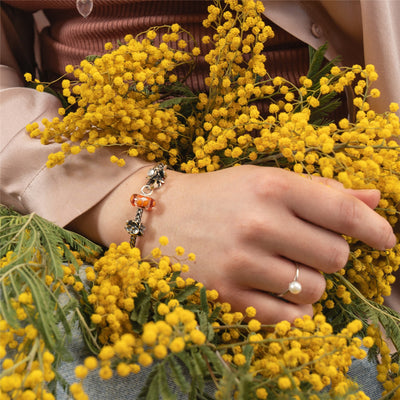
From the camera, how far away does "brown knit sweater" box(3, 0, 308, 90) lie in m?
0.91

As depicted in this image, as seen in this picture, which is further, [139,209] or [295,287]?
[139,209]

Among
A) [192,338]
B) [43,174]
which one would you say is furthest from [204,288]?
[43,174]

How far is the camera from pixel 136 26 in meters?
0.94

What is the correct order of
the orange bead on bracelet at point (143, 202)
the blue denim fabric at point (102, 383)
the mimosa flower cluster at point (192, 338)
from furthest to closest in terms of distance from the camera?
the orange bead on bracelet at point (143, 202) < the blue denim fabric at point (102, 383) < the mimosa flower cluster at point (192, 338)

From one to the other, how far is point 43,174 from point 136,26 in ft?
1.24

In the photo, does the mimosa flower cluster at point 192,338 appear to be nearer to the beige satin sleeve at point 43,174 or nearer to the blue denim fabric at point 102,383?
the blue denim fabric at point 102,383

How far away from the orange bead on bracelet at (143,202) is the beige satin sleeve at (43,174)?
0.17ft

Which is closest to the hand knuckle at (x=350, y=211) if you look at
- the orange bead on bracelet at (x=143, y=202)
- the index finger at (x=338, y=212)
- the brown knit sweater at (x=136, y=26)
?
the index finger at (x=338, y=212)

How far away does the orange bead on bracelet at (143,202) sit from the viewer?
69 cm

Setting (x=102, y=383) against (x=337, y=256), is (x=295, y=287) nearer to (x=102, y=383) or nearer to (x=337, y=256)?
(x=337, y=256)

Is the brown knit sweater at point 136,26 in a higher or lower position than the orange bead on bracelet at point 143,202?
higher

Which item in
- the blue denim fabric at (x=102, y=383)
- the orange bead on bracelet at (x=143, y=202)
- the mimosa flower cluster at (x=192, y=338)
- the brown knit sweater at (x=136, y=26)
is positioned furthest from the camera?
the brown knit sweater at (x=136, y=26)

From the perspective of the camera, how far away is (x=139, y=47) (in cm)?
→ 72

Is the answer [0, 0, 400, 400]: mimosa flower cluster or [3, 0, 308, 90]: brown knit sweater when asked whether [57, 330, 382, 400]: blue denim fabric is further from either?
[3, 0, 308, 90]: brown knit sweater
